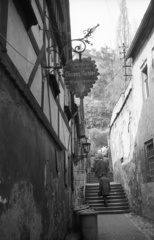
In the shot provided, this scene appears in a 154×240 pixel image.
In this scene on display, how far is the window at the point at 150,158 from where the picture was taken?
989cm

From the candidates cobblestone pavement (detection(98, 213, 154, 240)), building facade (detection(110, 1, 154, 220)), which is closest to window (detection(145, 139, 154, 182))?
building facade (detection(110, 1, 154, 220))

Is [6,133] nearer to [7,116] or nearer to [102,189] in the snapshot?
[7,116]

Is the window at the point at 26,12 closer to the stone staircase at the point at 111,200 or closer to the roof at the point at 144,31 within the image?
the roof at the point at 144,31

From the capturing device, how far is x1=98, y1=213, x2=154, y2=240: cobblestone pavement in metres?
7.55

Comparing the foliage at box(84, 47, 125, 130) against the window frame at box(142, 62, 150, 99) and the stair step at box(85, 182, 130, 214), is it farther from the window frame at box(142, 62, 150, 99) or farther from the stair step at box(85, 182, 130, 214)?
the window frame at box(142, 62, 150, 99)

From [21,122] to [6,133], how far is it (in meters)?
0.66

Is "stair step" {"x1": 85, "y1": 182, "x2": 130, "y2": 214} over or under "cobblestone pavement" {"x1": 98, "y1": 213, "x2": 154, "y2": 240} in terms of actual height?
over

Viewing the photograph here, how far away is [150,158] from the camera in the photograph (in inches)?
400

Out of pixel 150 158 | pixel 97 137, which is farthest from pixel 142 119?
pixel 97 137

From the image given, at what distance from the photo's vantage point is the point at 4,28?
3.14 metres

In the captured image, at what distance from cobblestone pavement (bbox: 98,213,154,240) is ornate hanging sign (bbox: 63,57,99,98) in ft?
14.1

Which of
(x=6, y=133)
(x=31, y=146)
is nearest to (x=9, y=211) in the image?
(x=6, y=133)

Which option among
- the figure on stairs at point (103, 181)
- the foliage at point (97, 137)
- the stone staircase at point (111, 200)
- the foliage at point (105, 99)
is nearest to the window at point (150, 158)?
the stone staircase at point (111, 200)

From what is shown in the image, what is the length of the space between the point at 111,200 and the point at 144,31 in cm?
845
